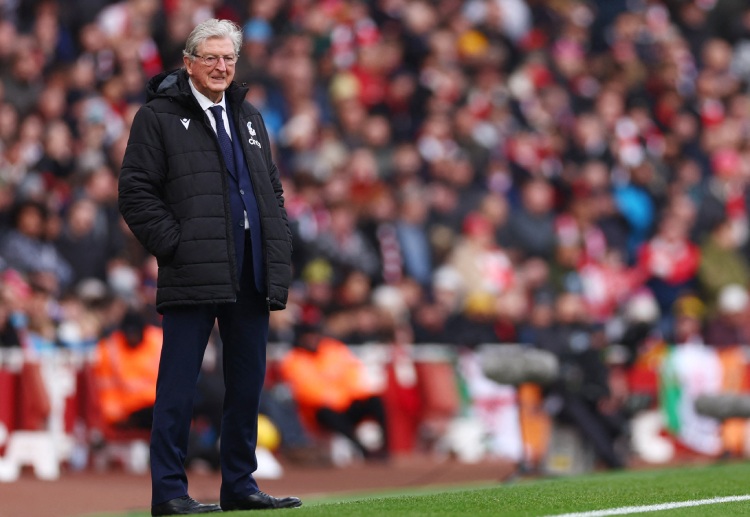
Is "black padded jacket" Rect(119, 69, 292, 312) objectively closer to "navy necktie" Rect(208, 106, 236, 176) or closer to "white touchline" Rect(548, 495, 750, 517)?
"navy necktie" Rect(208, 106, 236, 176)

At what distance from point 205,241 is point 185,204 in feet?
0.62

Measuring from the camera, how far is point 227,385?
705 cm

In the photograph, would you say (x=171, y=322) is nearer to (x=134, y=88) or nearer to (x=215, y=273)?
(x=215, y=273)

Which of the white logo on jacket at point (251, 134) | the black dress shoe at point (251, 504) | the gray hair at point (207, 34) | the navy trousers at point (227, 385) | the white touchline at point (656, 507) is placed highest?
the gray hair at point (207, 34)

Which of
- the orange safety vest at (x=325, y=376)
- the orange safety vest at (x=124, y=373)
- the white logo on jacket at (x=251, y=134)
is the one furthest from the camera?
the orange safety vest at (x=325, y=376)

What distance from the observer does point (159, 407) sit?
6797 mm

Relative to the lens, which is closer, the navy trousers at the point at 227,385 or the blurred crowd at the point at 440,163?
the navy trousers at the point at 227,385

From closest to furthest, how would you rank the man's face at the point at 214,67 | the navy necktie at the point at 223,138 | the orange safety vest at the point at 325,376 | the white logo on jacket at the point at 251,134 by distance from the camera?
the man's face at the point at 214,67, the navy necktie at the point at 223,138, the white logo on jacket at the point at 251,134, the orange safety vest at the point at 325,376

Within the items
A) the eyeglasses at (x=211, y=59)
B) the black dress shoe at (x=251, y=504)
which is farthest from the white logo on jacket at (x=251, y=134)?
the black dress shoe at (x=251, y=504)

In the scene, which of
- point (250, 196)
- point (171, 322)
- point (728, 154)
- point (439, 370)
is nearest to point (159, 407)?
point (171, 322)

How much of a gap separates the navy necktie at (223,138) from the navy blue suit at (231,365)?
20mm

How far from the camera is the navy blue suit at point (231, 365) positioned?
6773mm

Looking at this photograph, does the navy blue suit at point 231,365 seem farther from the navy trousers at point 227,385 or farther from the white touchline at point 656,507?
the white touchline at point 656,507

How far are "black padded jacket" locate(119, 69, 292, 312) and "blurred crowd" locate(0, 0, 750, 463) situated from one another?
5696mm
